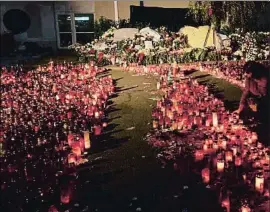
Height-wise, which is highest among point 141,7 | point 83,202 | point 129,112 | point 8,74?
point 141,7

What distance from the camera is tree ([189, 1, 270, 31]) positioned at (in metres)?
4.98

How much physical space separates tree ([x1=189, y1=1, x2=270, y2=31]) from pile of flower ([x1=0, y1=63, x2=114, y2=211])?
1756 millimetres

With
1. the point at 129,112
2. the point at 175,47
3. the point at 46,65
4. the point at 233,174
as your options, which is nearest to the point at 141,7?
the point at 175,47

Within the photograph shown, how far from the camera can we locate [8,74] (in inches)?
161

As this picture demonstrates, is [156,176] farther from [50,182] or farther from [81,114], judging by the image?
[81,114]

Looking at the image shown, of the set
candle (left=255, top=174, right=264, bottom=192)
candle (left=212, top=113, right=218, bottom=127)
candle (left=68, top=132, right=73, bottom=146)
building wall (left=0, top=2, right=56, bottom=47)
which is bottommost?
candle (left=255, top=174, right=264, bottom=192)

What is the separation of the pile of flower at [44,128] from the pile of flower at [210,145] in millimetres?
919

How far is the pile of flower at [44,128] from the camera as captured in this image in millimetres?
3678

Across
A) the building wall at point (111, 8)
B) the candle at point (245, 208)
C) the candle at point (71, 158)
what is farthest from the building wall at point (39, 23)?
the candle at point (245, 208)

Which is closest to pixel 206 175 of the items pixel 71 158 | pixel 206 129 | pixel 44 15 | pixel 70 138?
pixel 206 129

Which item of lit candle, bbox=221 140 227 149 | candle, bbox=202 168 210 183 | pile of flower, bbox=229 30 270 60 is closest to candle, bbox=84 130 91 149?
candle, bbox=202 168 210 183

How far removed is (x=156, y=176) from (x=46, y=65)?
172 cm

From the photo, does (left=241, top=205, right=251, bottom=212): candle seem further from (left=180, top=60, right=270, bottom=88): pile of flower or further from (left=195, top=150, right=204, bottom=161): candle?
(left=180, top=60, right=270, bottom=88): pile of flower

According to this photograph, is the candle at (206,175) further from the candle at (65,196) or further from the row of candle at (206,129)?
the candle at (65,196)
